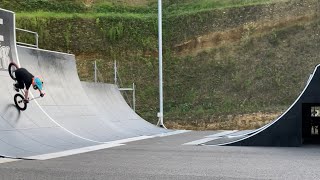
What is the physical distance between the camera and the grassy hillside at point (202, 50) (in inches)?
958

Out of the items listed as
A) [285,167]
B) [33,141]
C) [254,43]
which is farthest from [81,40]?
[285,167]

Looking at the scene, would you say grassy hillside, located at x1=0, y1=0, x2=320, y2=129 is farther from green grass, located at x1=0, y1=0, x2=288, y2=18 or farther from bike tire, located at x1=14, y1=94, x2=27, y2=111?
bike tire, located at x1=14, y1=94, x2=27, y2=111

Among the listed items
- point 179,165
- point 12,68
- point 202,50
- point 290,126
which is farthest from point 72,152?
point 202,50

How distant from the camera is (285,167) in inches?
280

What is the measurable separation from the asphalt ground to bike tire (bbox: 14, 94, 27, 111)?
8.46 feet

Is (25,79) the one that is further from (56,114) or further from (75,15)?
(75,15)

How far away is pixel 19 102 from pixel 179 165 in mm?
5287

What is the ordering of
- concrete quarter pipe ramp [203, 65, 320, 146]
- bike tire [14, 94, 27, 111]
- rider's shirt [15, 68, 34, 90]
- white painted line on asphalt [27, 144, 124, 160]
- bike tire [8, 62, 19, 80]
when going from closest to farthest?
white painted line on asphalt [27, 144, 124, 160], concrete quarter pipe ramp [203, 65, 320, 146], rider's shirt [15, 68, 34, 90], bike tire [14, 94, 27, 111], bike tire [8, 62, 19, 80]

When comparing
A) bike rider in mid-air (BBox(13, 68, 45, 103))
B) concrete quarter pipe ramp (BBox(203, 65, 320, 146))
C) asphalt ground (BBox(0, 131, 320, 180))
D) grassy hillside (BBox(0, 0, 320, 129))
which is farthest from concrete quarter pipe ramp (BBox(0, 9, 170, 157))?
grassy hillside (BBox(0, 0, 320, 129))

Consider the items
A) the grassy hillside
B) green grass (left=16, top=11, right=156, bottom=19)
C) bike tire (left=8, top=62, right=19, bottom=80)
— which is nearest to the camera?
bike tire (left=8, top=62, right=19, bottom=80)

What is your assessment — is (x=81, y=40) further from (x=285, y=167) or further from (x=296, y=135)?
(x=285, y=167)

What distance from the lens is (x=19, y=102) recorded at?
429 inches

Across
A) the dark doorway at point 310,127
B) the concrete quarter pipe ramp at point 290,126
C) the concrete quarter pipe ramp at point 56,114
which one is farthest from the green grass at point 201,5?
the concrete quarter pipe ramp at point 290,126

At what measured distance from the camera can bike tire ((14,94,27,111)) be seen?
10.7 metres
